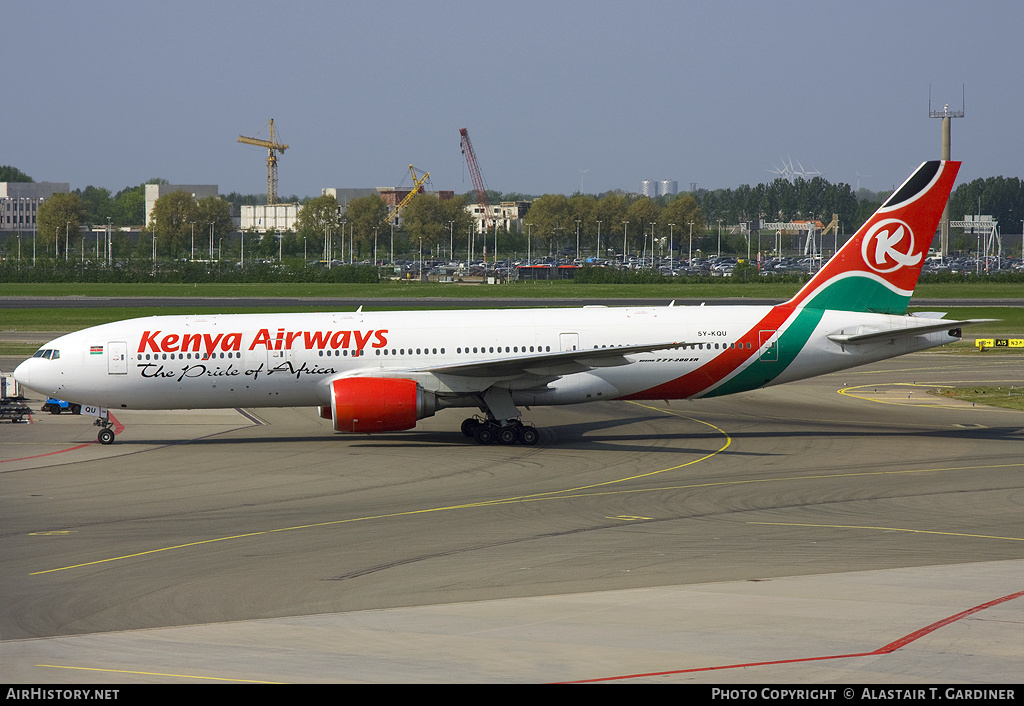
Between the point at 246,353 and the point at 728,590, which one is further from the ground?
the point at 246,353

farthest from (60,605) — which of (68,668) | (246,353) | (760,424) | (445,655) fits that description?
(760,424)

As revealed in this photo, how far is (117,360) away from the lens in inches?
1210

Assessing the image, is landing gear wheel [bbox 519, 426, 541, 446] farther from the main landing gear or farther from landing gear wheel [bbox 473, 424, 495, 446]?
landing gear wheel [bbox 473, 424, 495, 446]

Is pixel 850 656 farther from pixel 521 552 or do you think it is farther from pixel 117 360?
pixel 117 360

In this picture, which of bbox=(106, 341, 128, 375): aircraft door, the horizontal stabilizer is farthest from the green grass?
bbox=(106, 341, 128, 375): aircraft door

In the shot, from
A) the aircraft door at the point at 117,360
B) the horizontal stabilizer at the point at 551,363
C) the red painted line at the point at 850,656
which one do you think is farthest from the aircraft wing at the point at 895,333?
the aircraft door at the point at 117,360

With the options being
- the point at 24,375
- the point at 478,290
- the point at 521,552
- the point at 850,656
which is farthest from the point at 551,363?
the point at 478,290

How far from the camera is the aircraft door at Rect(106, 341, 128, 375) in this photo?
101ft

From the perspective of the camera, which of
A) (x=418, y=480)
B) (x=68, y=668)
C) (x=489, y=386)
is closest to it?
(x=68, y=668)

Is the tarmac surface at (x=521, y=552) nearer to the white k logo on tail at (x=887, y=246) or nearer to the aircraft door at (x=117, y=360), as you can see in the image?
the aircraft door at (x=117, y=360)

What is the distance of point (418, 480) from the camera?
25422mm

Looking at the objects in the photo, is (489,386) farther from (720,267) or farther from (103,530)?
(720,267)

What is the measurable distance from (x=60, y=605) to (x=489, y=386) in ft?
54.9

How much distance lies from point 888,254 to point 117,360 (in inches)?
959
